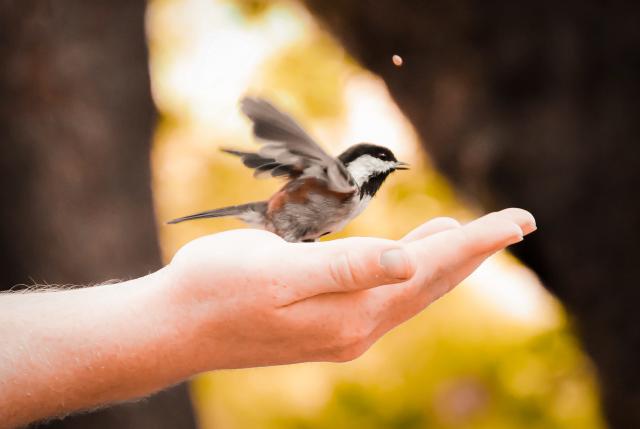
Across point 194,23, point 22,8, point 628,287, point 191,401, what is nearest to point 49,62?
point 22,8

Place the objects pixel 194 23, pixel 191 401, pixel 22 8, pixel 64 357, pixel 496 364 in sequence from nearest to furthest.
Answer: pixel 64 357 < pixel 22 8 < pixel 191 401 < pixel 496 364 < pixel 194 23

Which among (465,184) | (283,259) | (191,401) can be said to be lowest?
(191,401)

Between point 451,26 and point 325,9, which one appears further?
point 325,9

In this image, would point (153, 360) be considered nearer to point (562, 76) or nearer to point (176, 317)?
point (176, 317)

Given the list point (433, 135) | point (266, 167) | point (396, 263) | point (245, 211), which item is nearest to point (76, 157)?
point (433, 135)

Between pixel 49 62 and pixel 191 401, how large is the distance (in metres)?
2.14

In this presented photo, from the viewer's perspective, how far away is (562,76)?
3555mm

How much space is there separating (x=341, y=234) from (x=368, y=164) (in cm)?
451

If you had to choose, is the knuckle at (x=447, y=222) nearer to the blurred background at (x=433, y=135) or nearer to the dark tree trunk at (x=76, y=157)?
the blurred background at (x=433, y=135)

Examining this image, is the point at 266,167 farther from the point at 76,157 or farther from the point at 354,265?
the point at 76,157

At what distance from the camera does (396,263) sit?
5.15ft

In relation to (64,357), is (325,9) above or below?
above

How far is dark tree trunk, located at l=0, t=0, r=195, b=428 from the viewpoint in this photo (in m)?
4.12

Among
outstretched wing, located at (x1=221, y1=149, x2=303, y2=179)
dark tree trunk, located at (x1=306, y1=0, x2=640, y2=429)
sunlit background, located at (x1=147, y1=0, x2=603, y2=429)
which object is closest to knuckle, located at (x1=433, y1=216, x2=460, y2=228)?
outstretched wing, located at (x1=221, y1=149, x2=303, y2=179)
